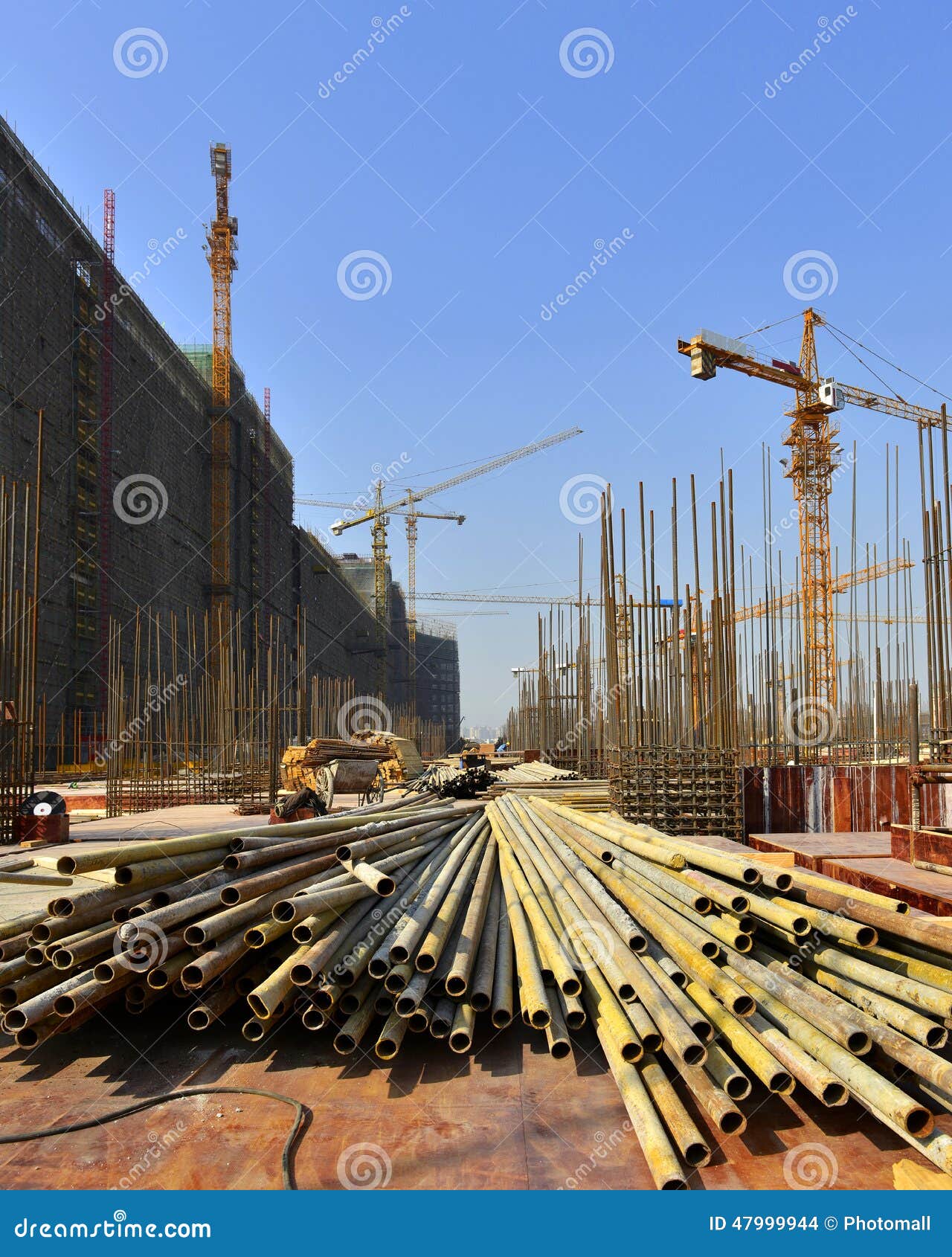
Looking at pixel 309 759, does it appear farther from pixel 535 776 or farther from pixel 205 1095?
pixel 205 1095

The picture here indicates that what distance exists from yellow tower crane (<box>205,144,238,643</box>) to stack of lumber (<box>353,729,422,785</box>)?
11.3 m

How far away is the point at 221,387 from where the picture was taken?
45.9m

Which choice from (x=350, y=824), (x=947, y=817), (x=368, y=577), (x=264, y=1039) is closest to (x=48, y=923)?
(x=264, y=1039)

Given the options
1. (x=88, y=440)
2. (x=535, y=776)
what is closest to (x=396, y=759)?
(x=535, y=776)

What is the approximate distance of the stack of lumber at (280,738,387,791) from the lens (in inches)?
766

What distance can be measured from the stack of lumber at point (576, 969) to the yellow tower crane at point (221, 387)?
28179 mm

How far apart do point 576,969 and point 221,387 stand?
150 ft

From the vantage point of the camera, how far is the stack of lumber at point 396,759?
22.5m

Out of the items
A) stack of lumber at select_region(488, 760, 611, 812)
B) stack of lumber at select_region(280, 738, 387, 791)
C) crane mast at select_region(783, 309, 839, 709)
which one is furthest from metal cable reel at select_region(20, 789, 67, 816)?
crane mast at select_region(783, 309, 839, 709)

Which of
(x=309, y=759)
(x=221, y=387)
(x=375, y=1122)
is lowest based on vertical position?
(x=375, y=1122)

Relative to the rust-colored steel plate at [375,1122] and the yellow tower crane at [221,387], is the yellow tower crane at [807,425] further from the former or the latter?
the rust-colored steel plate at [375,1122]

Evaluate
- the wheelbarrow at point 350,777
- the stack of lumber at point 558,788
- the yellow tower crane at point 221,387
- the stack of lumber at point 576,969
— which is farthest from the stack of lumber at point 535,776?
the yellow tower crane at point 221,387
